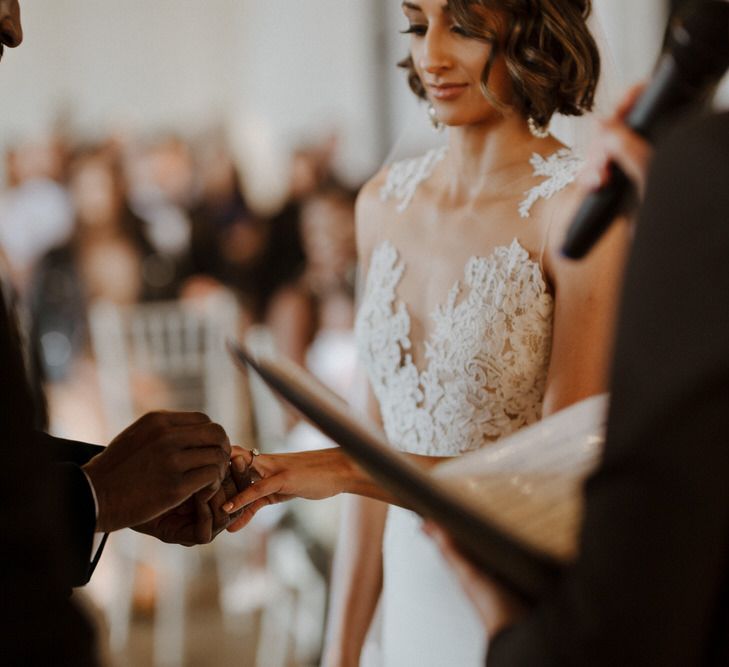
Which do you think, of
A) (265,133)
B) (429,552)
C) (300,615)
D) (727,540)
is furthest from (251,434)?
(727,540)

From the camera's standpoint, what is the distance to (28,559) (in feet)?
2.73

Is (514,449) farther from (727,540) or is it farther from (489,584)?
(727,540)

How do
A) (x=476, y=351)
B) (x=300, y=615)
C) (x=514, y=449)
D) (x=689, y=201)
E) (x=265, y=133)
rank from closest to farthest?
(x=689, y=201) < (x=514, y=449) < (x=476, y=351) < (x=300, y=615) < (x=265, y=133)

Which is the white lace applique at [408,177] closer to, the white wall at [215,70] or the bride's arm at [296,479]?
the bride's arm at [296,479]

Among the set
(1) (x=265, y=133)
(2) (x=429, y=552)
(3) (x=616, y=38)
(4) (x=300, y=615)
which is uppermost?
(3) (x=616, y=38)

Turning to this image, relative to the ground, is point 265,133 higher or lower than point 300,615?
higher

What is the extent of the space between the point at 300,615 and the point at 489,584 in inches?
153

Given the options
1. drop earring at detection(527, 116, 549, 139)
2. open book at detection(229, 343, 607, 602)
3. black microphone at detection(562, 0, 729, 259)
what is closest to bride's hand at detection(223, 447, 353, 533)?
open book at detection(229, 343, 607, 602)

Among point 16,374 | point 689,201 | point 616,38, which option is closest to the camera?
point 689,201

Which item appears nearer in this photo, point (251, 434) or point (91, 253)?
point (251, 434)

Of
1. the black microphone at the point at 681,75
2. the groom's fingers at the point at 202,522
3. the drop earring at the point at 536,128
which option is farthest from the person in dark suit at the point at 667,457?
the drop earring at the point at 536,128

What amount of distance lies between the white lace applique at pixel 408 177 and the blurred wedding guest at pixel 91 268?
401cm

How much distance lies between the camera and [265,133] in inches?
382

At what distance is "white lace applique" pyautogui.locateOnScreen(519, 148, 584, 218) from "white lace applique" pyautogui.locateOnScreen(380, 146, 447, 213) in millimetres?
293
